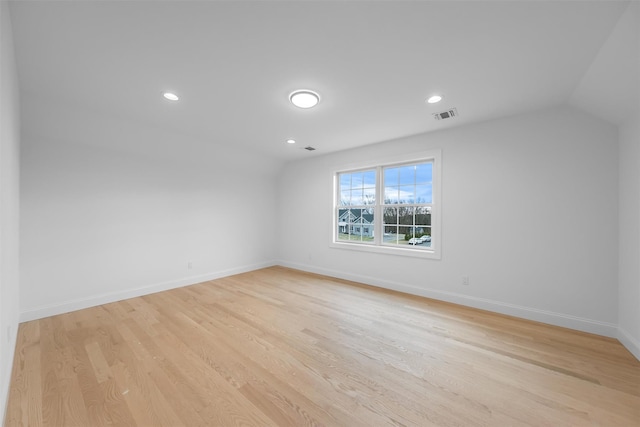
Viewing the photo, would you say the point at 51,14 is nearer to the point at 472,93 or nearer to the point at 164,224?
the point at 164,224

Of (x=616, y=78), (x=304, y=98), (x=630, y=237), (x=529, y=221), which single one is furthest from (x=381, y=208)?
(x=616, y=78)

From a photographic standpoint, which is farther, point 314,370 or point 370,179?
point 370,179

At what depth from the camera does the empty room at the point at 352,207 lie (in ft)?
5.03

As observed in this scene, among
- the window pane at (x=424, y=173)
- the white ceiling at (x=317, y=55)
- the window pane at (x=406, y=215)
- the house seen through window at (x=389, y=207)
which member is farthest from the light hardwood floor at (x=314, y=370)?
the white ceiling at (x=317, y=55)

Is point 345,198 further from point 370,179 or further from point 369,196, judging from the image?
point 370,179

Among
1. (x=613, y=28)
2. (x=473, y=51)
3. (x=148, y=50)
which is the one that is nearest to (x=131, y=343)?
(x=148, y=50)

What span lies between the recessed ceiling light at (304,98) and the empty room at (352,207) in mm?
20

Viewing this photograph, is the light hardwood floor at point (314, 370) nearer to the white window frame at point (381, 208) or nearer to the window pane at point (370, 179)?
the white window frame at point (381, 208)

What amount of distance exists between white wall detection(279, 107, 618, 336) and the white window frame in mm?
93

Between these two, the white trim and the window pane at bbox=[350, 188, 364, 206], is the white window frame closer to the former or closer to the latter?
the window pane at bbox=[350, 188, 364, 206]

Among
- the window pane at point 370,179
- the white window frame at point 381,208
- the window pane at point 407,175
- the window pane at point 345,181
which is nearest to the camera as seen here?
the white window frame at point 381,208

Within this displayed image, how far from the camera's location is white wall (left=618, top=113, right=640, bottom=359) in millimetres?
2090

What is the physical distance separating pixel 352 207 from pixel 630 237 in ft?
10.9

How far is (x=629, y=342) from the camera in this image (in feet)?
7.11
